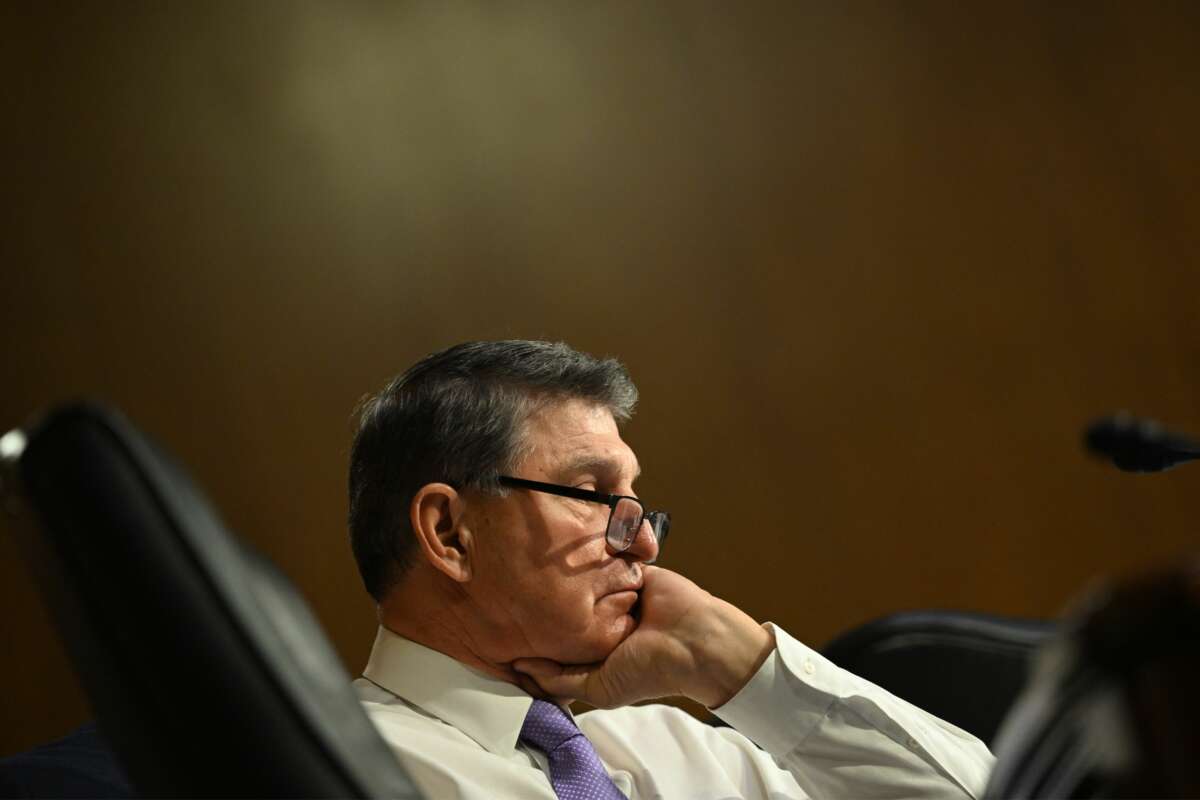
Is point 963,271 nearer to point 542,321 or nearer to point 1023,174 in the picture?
point 1023,174

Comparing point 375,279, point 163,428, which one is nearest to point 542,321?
point 375,279

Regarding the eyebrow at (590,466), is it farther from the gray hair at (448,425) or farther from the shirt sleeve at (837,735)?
the shirt sleeve at (837,735)

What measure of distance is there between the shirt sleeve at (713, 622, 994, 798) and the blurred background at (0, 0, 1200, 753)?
125 cm

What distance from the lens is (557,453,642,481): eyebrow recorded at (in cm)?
150

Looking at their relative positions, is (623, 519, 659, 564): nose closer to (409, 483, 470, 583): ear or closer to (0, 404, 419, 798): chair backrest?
(409, 483, 470, 583): ear

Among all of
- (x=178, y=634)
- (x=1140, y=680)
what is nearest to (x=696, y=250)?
(x=178, y=634)

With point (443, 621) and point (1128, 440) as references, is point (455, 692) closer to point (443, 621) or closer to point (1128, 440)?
point (443, 621)

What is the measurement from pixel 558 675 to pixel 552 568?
12 centimetres

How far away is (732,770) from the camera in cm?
162

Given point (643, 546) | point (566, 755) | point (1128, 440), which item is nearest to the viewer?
point (1128, 440)

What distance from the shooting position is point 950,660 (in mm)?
1794

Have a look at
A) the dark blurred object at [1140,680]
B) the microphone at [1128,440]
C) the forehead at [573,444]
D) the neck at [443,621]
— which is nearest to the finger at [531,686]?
the neck at [443,621]

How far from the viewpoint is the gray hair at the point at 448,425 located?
150 cm

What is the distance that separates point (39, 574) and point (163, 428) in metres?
1.92
